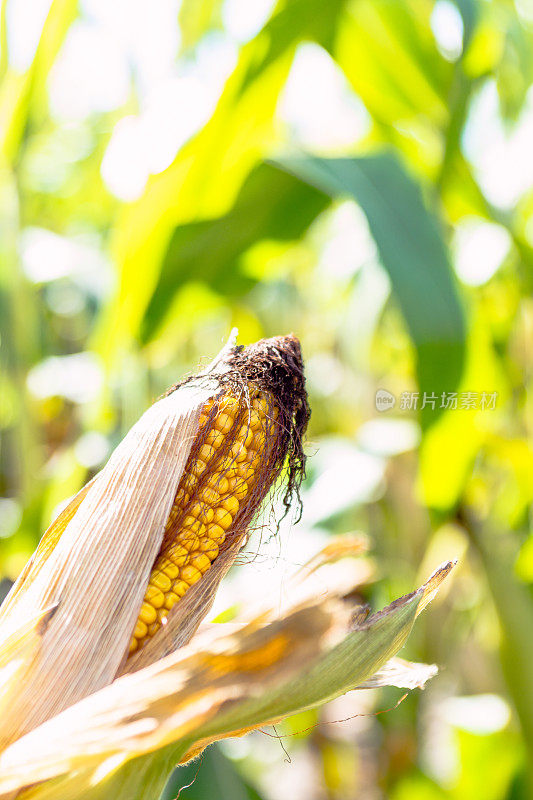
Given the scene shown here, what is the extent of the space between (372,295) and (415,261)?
34 centimetres

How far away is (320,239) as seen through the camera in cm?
107

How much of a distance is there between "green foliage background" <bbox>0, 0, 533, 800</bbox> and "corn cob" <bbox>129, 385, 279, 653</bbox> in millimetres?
83

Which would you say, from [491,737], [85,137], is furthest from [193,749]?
[85,137]

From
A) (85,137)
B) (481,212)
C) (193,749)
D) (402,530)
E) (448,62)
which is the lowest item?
(402,530)

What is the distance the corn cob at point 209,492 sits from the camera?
0.20m

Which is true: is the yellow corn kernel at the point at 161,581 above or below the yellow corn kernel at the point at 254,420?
below

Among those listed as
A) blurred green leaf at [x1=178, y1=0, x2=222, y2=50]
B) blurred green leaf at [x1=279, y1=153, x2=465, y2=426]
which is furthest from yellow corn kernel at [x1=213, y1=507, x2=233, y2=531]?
blurred green leaf at [x1=178, y1=0, x2=222, y2=50]

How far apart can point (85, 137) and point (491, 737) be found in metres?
1.15

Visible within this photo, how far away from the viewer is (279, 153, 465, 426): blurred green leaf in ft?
1.23

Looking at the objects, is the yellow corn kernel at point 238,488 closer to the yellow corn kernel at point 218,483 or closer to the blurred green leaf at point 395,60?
the yellow corn kernel at point 218,483

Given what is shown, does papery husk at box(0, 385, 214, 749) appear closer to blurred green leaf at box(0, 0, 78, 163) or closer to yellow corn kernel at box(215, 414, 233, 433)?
yellow corn kernel at box(215, 414, 233, 433)

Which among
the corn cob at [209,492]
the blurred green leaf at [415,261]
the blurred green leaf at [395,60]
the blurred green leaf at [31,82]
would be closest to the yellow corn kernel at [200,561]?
the corn cob at [209,492]

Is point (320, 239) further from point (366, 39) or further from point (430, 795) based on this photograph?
point (430, 795)

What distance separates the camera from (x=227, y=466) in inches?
7.7
